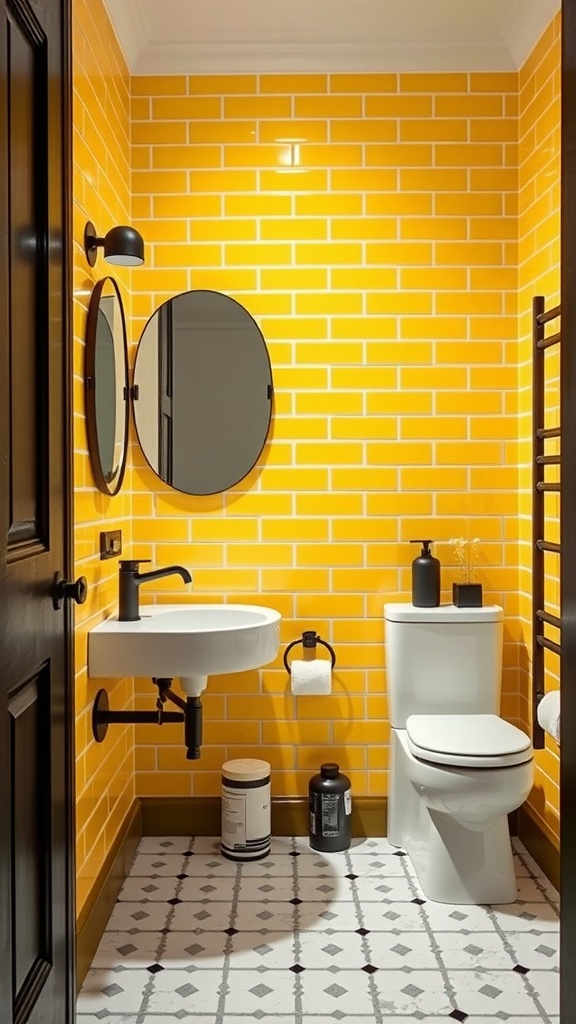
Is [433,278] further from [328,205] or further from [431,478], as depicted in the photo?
[431,478]

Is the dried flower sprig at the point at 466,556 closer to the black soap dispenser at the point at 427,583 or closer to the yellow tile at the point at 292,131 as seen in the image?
the black soap dispenser at the point at 427,583

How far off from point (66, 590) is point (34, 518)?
19 centimetres

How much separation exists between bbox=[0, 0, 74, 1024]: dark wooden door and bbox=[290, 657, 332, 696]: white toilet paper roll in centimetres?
126

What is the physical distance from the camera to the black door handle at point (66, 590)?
1.65 metres

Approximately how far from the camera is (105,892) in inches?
98.3

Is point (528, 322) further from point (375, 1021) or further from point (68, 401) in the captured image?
point (375, 1021)

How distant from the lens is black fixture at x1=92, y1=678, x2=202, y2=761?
2500 mm

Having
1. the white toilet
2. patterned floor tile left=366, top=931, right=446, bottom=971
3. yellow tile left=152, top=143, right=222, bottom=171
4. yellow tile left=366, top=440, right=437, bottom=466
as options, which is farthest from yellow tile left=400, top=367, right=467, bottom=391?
patterned floor tile left=366, top=931, right=446, bottom=971

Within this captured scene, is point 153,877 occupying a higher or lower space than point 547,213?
lower

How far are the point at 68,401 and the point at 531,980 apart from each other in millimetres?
1782

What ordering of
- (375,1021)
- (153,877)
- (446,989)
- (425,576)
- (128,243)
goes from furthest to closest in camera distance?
(425,576) → (153,877) → (128,243) → (446,989) → (375,1021)

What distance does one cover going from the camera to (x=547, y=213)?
283 cm

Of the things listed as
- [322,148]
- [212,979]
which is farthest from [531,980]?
[322,148]

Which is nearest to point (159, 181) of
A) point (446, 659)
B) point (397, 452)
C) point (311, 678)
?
point (397, 452)
